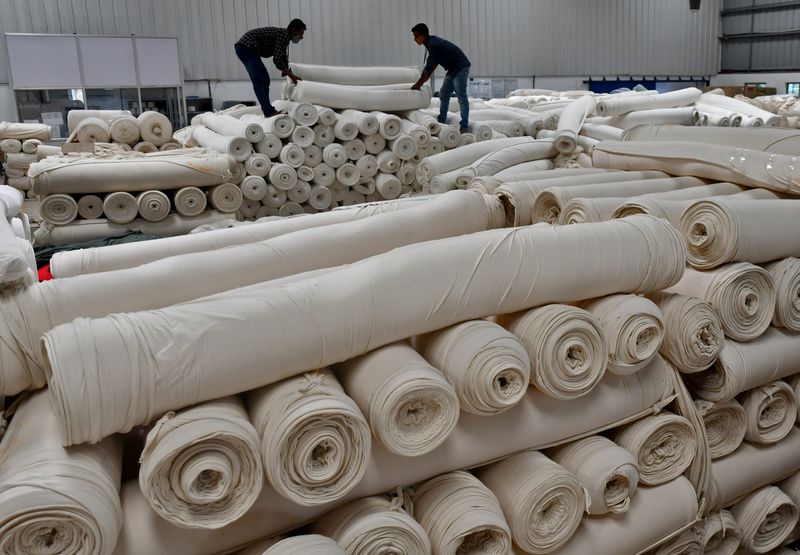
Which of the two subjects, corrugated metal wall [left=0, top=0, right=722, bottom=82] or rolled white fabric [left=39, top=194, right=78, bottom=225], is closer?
rolled white fabric [left=39, top=194, right=78, bottom=225]

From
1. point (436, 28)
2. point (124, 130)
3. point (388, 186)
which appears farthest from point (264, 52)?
point (436, 28)

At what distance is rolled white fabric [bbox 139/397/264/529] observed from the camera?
4.69 feet

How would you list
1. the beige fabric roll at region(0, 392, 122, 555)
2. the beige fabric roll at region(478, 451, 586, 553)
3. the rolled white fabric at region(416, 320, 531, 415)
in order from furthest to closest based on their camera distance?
1. the beige fabric roll at region(478, 451, 586, 553)
2. the rolled white fabric at region(416, 320, 531, 415)
3. the beige fabric roll at region(0, 392, 122, 555)

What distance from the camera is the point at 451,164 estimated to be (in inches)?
285

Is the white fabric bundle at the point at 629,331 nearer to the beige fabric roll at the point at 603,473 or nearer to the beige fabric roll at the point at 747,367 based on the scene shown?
the beige fabric roll at the point at 603,473

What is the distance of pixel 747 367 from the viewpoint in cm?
238

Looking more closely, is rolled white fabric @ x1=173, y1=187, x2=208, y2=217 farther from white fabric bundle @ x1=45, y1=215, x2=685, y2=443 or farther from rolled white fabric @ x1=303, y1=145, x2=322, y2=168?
white fabric bundle @ x1=45, y1=215, x2=685, y2=443

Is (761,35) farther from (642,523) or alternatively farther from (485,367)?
(485,367)

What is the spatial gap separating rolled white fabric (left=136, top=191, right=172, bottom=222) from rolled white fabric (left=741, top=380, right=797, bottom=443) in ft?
17.1

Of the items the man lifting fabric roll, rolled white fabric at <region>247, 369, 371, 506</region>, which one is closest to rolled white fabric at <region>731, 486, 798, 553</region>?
rolled white fabric at <region>247, 369, 371, 506</region>

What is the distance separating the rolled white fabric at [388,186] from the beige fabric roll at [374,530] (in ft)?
20.7

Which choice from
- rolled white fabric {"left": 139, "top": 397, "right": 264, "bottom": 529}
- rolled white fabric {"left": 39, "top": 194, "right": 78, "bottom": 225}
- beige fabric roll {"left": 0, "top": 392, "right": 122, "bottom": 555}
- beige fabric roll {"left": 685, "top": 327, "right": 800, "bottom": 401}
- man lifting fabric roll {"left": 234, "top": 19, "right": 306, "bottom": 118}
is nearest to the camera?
beige fabric roll {"left": 0, "top": 392, "right": 122, "bottom": 555}

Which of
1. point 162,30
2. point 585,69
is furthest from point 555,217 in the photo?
point 585,69

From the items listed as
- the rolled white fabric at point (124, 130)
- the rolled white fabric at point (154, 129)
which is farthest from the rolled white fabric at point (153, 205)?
the rolled white fabric at point (124, 130)
